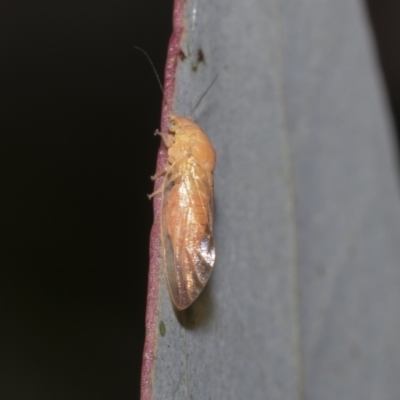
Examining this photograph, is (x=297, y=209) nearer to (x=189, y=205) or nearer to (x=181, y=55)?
(x=181, y=55)

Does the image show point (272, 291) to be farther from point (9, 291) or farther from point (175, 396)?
point (9, 291)

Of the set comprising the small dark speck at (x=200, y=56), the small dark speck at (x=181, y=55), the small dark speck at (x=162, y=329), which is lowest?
the small dark speck at (x=162, y=329)

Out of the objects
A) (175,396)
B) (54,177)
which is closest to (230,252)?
(175,396)

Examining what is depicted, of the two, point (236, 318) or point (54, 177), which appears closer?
point (236, 318)

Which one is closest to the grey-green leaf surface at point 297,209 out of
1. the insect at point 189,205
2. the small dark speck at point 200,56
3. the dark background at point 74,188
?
the small dark speck at point 200,56

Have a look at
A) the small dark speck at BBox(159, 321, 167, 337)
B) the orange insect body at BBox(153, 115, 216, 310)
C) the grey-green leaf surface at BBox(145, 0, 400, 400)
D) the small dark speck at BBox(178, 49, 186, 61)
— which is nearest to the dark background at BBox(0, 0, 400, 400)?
the orange insect body at BBox(153, 115, 216, 310)

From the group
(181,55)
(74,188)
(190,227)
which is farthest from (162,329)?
(74,188)

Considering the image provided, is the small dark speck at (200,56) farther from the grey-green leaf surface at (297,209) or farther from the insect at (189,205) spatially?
the insect at (189,205)

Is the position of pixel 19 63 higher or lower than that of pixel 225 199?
lower

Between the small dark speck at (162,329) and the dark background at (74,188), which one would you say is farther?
the dark background at (74,188)
